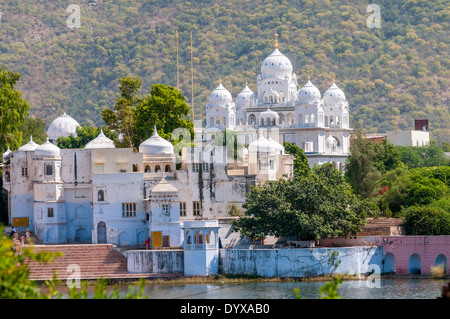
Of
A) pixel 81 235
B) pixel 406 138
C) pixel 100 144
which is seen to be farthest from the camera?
pixel 406 138

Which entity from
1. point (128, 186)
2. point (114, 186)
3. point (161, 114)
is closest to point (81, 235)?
point (114, 186)

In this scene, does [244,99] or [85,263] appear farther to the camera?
[244,99]

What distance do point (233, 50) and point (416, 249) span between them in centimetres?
9510

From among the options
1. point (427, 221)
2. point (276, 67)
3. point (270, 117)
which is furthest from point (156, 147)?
point (276, 67)

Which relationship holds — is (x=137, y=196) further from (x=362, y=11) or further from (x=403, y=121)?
(x=362, y=11)

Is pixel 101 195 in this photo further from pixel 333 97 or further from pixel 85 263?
pixel 333 97

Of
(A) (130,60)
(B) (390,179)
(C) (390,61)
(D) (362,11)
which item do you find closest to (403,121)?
(C) (390,61)

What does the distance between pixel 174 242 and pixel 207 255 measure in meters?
2.63

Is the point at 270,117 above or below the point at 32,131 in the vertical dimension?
above

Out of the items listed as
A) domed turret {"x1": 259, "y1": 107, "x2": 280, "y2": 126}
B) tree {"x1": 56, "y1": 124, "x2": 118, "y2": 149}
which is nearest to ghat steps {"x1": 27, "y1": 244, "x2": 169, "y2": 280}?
tree {"x1": 56, "y1": 124, "x2": 118, "y2": 149}

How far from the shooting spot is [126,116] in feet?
207

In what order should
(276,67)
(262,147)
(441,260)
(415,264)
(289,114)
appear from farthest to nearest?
1. (276,67)
2. (289,114)
3. (262,147)
4. (415,264)
5. (441,260)

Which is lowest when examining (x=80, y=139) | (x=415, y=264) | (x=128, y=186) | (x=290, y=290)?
(x=290, y=290)

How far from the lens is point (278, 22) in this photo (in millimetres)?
141750
